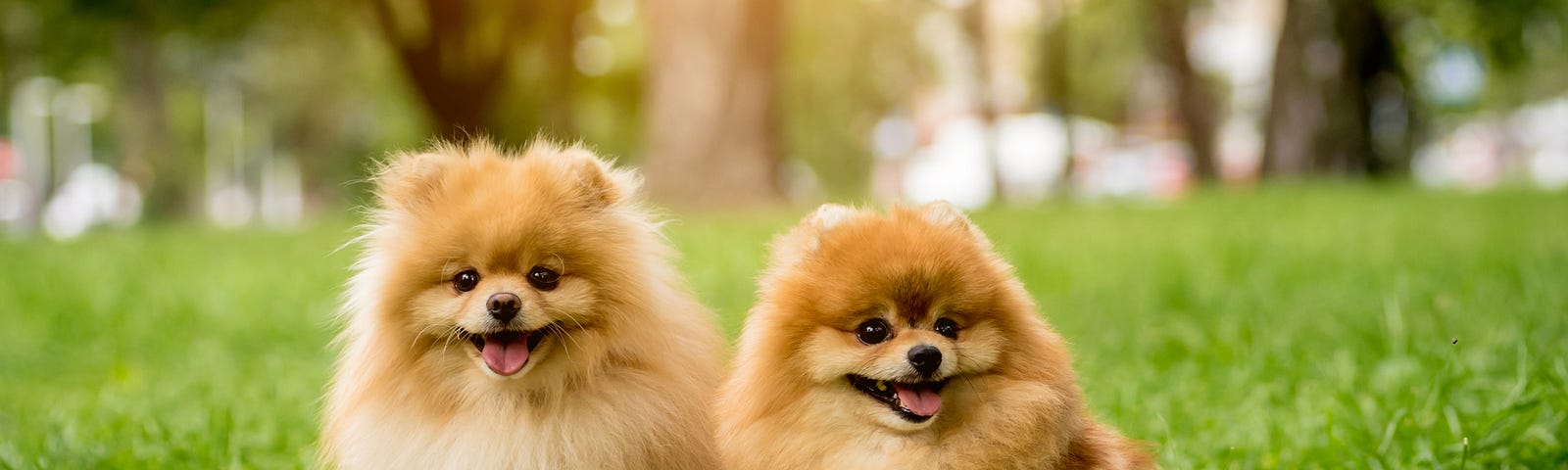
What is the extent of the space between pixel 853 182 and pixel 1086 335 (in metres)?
49.5

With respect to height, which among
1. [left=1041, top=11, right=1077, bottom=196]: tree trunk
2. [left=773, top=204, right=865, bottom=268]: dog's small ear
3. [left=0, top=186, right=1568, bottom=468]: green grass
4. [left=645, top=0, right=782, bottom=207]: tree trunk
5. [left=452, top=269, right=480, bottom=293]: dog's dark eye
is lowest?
[left=0, top=186, right=1568, bottom=468]: green grass

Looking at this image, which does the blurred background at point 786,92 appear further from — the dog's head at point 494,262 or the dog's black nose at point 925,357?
the dog's black nose at point 925,357

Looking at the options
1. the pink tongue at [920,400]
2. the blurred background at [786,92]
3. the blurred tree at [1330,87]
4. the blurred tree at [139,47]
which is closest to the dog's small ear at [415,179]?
the blurred background at [786,92]

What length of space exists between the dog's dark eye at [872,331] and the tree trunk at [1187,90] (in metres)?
24.3

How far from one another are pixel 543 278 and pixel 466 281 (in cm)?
20

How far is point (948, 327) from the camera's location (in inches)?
120

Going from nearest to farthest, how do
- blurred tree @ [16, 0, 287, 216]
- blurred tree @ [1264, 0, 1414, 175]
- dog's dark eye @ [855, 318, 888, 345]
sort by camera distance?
dog's dark eye @ [855, 318, 888, 345], blurred tree @ [1264, 0, 1414, 175], blurred tree @ [16, 0, 287, 216]

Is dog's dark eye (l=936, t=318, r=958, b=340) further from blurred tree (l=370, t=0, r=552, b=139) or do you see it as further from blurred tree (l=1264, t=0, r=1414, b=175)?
blurred tree (l=370, t=0, r=552, b=139)

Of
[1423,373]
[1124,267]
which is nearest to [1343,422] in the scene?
[1423,373]

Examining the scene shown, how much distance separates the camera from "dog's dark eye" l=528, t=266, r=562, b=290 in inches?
133

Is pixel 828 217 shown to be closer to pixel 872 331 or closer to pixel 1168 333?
pixel 872 331

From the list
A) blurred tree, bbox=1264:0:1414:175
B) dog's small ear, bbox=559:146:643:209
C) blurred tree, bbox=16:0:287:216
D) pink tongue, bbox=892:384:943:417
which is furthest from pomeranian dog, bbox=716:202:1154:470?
blurred tree, bbox=16:0:287:216

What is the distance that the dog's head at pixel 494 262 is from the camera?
332cm

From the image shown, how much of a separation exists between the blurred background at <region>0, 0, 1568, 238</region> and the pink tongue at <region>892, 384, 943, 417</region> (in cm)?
93
